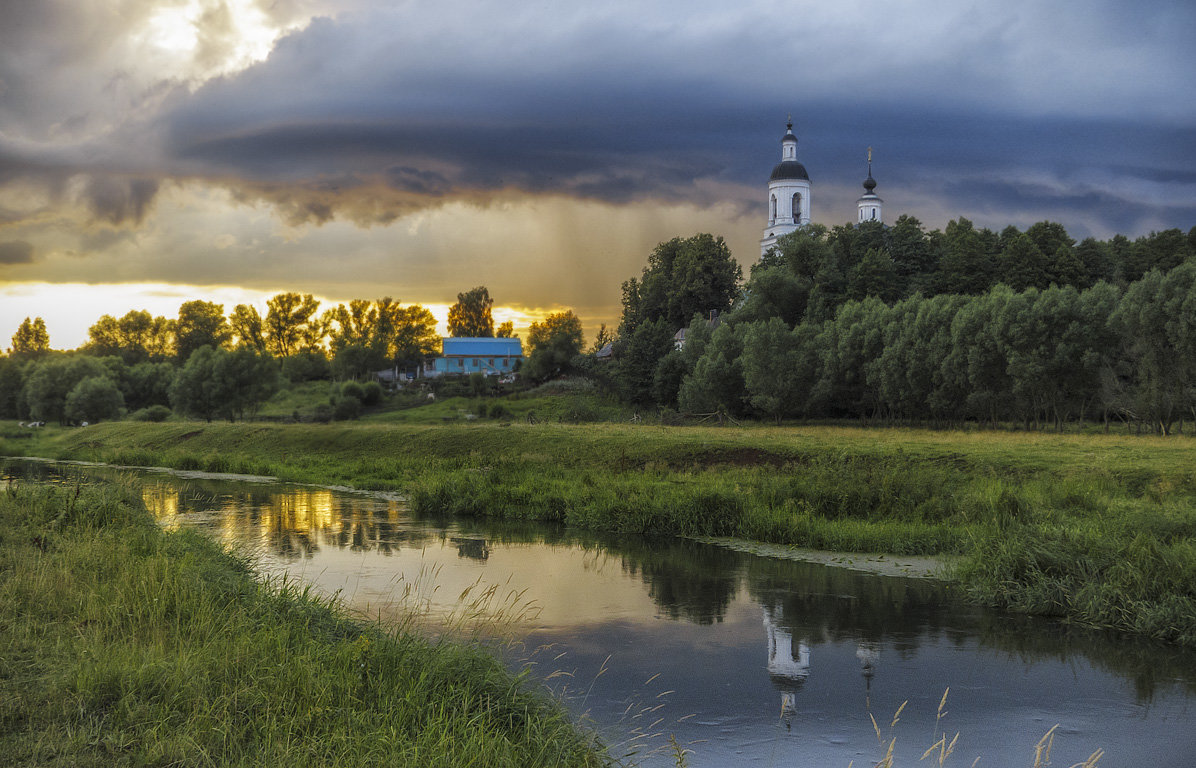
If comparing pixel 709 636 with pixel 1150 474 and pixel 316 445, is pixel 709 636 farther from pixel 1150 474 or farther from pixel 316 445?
pixel 316 445

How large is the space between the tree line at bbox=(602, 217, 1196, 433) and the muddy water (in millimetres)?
39563

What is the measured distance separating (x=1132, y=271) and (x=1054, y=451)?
6825 centimetres

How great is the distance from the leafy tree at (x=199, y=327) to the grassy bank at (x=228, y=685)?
428 feet

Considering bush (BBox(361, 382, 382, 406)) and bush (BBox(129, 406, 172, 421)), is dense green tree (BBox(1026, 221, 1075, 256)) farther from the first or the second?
bush (BBox(129, 406, 172, 421))

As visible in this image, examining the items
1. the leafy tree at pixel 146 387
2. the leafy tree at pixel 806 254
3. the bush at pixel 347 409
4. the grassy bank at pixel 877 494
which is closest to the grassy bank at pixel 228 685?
the grassy bank at pixel 877 494

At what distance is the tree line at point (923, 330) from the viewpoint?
51750 millimetres

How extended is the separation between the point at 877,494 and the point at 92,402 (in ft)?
265

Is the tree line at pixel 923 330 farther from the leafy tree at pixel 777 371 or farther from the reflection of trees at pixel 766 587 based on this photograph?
the reflection of trees at pixel 766 587

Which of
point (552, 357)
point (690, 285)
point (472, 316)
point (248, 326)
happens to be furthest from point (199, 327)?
point (690, 285)

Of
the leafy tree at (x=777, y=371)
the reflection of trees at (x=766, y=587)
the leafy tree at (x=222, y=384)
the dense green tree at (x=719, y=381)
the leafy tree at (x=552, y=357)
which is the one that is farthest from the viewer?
the leafy tree at (x=552, y=357)

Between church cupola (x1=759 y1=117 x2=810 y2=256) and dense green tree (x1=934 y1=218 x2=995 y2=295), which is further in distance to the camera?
church cupola (x1=759 y1=117 x2=810 y2=256)

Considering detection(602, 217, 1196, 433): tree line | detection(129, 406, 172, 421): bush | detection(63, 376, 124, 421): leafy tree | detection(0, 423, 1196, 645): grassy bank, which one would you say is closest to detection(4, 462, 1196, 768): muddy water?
detection(0, 423, 1196, 645): grassy bank

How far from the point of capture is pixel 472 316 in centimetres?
15338

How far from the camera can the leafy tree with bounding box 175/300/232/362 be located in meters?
134
